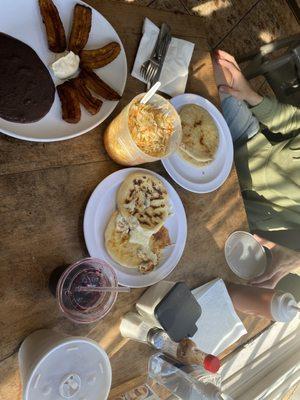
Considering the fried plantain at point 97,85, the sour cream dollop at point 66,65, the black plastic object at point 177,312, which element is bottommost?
the black plastic object at point 177,312

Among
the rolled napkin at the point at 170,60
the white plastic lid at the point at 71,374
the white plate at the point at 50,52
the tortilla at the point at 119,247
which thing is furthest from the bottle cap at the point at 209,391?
the rolled napkin at the point at 170,60

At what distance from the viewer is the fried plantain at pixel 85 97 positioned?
1.20 meters

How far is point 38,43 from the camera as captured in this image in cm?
117

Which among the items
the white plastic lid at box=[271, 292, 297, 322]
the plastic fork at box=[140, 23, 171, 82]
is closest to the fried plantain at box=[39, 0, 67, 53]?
the plastic fork at box=[140, 23, 171, 82]

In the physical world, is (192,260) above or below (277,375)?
above

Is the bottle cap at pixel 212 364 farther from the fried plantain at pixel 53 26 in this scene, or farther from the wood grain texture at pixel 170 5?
the wood grain texture at pixel 170 5

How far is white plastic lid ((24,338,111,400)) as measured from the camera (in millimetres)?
947

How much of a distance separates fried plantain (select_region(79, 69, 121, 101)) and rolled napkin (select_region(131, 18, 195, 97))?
6.1 inches

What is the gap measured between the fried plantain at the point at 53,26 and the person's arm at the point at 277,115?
0.99m

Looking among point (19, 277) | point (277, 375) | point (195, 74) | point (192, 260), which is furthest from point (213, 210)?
point (277, 375)

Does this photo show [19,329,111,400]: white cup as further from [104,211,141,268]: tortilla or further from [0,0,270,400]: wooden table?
[104,211,141,268]: tortilla

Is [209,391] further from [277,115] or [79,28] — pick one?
[277,115]

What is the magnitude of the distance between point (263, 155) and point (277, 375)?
3.46 ft

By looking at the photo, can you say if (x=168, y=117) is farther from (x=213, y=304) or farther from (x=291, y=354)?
(x=291, y=354)
